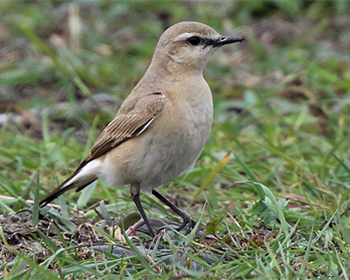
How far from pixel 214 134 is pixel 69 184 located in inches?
89.9

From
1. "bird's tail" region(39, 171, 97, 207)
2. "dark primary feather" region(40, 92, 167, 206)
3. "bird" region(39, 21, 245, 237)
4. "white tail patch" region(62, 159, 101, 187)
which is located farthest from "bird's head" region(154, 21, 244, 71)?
"bird's tail" region(39, 171, 97, 207)

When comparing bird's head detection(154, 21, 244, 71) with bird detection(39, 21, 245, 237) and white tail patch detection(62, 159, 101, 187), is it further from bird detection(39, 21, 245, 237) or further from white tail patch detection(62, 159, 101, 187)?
white tail patch detection(62, 159, 101, 187)

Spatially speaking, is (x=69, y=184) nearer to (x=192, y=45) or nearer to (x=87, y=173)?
(x=87, y=173)

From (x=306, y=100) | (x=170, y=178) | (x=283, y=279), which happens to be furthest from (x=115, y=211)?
(x=306, y=100)

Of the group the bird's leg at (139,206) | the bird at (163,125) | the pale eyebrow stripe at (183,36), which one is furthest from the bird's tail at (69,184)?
the pale eyebrow stripe at (183,36)

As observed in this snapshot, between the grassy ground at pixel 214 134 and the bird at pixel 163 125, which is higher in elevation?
the bird at pixel 163 125

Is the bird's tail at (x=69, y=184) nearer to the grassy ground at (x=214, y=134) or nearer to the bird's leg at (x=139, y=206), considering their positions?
the grassy ground at (x=214, y=134)

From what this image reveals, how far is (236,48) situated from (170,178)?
5.52 metres

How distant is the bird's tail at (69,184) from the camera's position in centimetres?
529

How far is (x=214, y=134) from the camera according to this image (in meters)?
7.23

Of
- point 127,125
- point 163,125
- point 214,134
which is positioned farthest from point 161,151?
point 214,134

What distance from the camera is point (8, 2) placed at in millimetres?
11383

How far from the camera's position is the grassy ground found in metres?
4.18

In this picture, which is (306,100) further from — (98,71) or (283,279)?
(283,279)
